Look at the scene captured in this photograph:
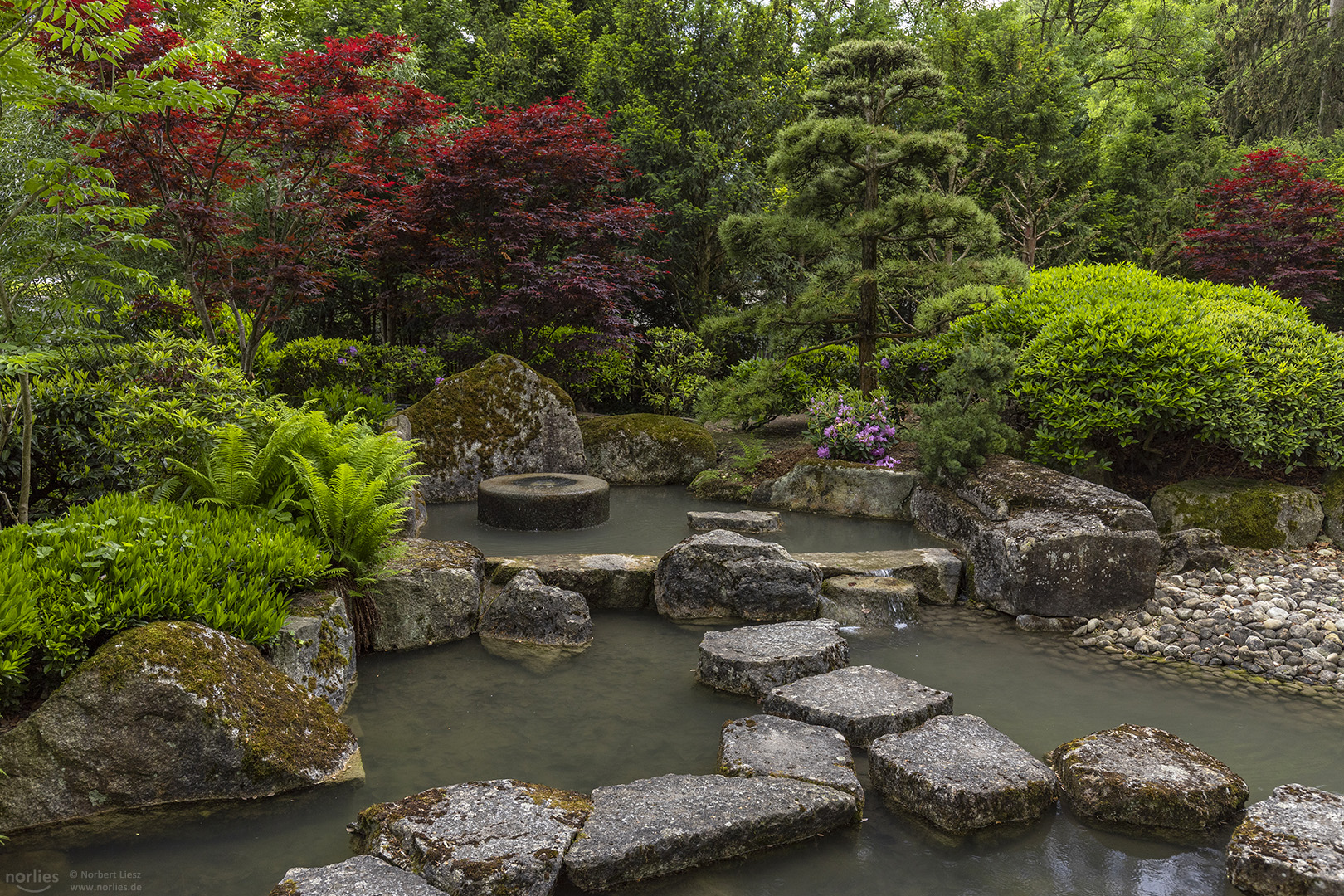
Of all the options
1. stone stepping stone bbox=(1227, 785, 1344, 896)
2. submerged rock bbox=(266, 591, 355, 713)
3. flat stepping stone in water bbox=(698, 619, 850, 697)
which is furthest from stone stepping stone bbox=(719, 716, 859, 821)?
submerged rock bbox=(266, 591, 355, 713)

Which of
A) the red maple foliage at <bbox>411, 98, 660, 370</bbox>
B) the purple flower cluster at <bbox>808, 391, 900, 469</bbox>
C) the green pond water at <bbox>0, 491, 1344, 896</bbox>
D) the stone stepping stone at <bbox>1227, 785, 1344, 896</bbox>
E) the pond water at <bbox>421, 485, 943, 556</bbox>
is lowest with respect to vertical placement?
the green pond water at <bbox>0, 491, 1344, 896</bbox>

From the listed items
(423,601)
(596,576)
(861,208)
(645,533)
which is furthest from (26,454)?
(861,208)

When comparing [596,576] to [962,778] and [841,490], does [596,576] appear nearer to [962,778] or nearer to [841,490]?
[962,778]

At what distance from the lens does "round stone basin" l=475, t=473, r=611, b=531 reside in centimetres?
766

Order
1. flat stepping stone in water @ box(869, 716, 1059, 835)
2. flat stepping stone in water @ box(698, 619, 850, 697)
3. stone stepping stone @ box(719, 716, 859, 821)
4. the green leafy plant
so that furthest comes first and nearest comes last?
1. the green leafy plant
2. flat stepping stone in water @ box(698, 619, 850, 697)
3. stone stepping stone @ box(719, 716, 859, 821)
4. flat stepping stone in water @ box(869, 716, 1059, 835)

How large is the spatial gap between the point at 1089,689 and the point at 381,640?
4.41m

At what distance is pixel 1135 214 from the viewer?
16.8 m

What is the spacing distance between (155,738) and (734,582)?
3599 mm

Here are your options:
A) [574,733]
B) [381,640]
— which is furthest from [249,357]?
[574,733]

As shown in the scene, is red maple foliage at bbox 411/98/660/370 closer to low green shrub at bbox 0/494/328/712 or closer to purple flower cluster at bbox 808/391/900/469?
purple flower cluster at bbox 808/391/900/469

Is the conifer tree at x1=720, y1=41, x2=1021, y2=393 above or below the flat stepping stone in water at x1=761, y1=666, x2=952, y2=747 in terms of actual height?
above

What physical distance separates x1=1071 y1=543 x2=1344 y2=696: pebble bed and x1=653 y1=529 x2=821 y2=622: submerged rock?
1973 mm

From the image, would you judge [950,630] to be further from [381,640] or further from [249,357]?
[249,357]

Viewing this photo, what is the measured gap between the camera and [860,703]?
14.0 ft
